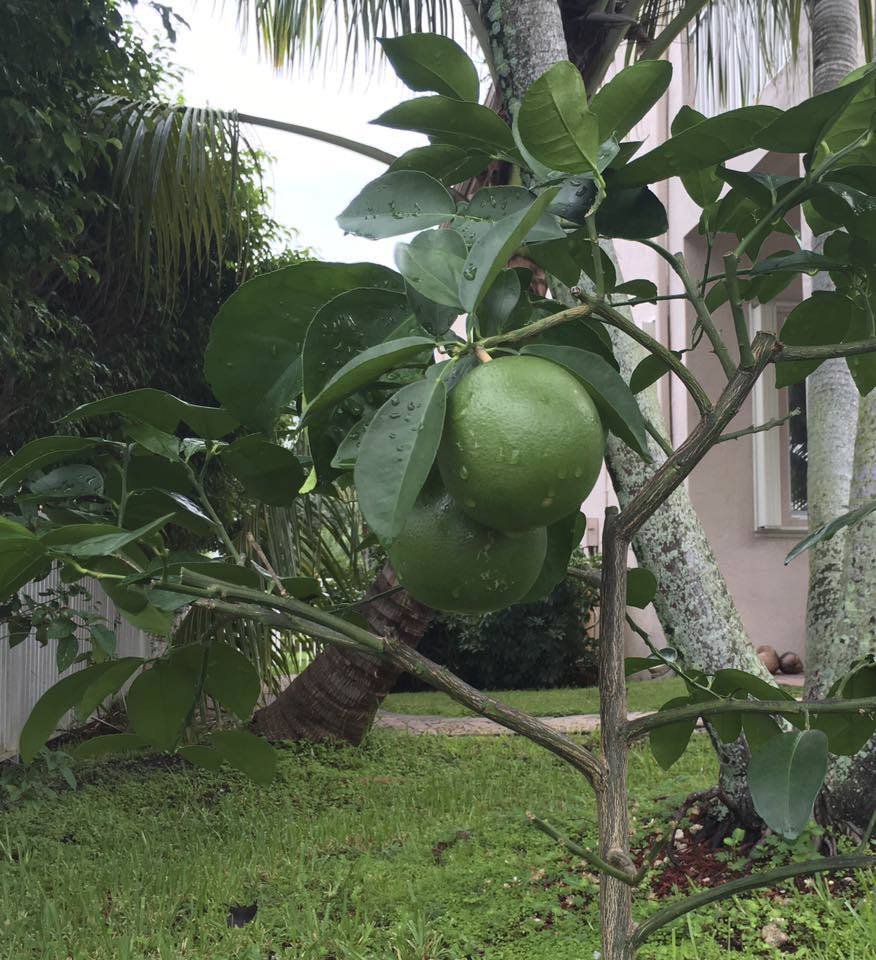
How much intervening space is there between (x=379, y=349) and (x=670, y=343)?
8021 mm

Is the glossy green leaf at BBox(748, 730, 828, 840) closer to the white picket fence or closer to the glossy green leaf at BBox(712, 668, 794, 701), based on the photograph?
the glossy green leaf at BBox(712, 668, 794, 701)

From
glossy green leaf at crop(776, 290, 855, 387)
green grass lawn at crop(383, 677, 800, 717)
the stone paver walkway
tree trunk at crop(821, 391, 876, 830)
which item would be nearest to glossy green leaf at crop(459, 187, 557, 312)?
glossy green leaf at crop(776, 290, 855, 387)

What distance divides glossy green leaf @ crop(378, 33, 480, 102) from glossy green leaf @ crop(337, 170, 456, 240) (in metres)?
0.08

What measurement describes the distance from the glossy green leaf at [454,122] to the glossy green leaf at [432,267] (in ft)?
0.41

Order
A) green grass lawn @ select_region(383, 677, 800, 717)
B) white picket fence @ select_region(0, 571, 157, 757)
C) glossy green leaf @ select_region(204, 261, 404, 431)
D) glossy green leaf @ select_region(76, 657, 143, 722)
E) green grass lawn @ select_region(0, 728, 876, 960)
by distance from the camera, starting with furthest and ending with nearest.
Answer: green grass lawn @ select_region(383, 677, 800, 717) → white picket fence @ select_region(0, 571, 157, 757) → green grass lawn @ select_region(0, 728, 876, 960) → glossy green leaf @ select_region(76, 657, 143, 722) → glossy green leaf @ select_region(204, 261, 404, 431)

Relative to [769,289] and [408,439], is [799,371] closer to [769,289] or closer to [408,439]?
[769,289]

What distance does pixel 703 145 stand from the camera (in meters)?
0.72

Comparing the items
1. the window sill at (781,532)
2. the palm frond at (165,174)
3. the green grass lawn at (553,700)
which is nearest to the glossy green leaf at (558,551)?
the palm frond at (165,174)

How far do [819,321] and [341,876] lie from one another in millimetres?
2482

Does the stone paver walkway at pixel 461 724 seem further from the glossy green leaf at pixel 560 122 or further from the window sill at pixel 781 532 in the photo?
the glossy green leaf at pixel 560 122

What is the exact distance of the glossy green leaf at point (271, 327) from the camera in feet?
2.19

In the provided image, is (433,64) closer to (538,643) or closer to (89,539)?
(89,539)

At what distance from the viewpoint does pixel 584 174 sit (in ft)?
2.36

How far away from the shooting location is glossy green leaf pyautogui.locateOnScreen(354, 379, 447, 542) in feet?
1.84
